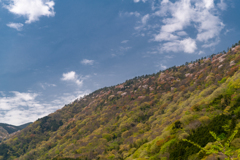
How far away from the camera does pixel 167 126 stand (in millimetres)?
61844

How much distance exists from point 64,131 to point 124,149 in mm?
125636

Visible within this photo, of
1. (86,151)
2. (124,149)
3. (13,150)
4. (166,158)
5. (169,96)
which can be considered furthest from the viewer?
(13,150)

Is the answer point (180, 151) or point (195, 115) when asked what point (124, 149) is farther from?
point (180, 151)

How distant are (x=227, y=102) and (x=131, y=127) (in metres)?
84.0

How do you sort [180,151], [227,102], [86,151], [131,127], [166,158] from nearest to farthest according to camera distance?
1. [180,151]
2. [166,158]
3. [227,102]
4. [86,151]
5. [131,127]

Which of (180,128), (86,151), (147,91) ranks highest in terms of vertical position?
(147,91)

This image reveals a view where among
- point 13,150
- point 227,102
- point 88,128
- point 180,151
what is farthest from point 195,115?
point 13,150

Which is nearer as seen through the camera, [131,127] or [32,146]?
[131,127]

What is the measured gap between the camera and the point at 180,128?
5112 centimetres

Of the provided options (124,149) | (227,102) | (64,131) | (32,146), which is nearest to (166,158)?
(227,102)

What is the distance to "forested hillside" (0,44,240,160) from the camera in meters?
38.6

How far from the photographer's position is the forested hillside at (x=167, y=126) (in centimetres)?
3860

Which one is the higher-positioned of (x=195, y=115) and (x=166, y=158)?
(x=195, y=115)

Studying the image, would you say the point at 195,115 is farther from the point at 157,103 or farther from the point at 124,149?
the point at 157,103
